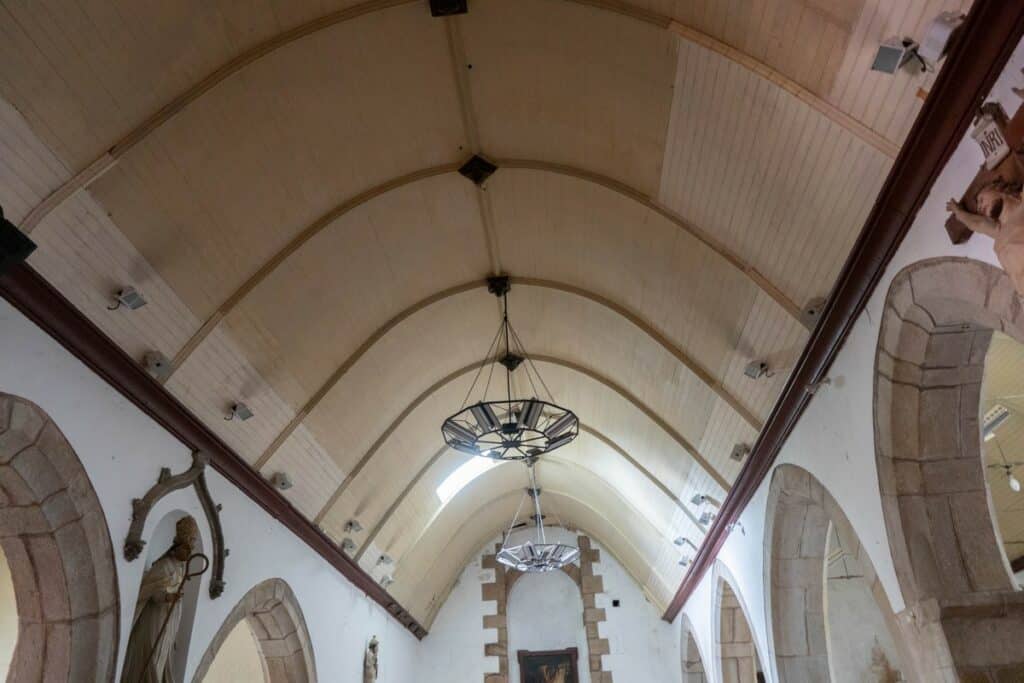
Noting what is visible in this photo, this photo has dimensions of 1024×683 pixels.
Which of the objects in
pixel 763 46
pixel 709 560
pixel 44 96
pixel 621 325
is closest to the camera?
pixel 44 96

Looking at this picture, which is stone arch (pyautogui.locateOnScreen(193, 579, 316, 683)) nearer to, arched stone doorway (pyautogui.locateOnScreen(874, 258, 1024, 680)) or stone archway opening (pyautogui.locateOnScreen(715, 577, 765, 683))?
stone archway opening (pyautogui.locateOnScreen(715, 577, 765, 683))

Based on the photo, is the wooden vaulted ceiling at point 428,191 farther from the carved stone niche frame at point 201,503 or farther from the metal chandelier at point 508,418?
the carved stone niche frame at point 201,503

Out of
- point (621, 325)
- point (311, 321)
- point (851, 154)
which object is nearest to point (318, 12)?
point (311, 321)

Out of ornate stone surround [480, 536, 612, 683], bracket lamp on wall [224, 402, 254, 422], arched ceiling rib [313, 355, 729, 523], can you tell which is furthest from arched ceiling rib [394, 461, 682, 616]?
bracket lamp on wall [224, 402, 254, 422]

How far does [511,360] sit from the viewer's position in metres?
10.9

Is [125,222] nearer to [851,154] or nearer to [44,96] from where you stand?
[44,96]

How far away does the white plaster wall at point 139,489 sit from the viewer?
4.77 m

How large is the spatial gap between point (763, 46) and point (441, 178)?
3.71m

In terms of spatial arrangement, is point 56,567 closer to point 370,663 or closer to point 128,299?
point 128,299

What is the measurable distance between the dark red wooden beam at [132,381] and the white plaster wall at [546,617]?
8.97 m

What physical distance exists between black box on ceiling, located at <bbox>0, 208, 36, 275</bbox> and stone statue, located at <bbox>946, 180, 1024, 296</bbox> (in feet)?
16.2

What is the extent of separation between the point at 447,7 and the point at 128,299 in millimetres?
3215

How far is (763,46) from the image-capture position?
4711 mm

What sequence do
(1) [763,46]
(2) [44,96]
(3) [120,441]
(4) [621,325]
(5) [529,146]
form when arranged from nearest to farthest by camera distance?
1. (2) [44,96]
2. (1) [763,46]
3. (3) [120,441]
4. (5) [529,146]
5. (4) [621,325]
